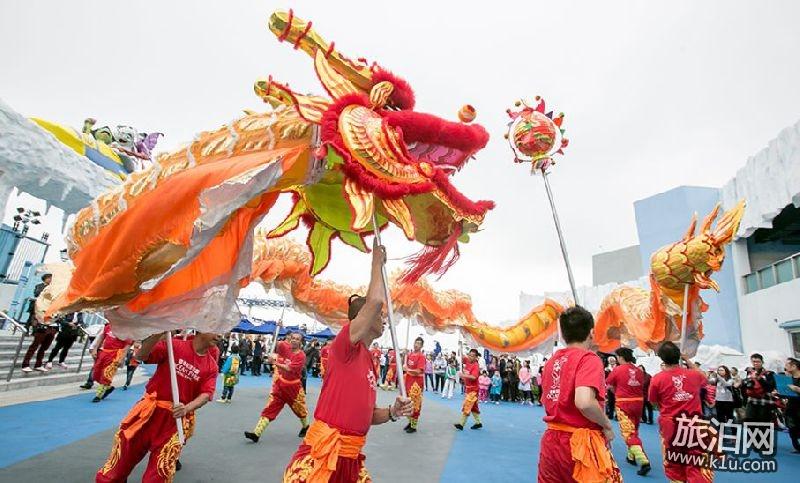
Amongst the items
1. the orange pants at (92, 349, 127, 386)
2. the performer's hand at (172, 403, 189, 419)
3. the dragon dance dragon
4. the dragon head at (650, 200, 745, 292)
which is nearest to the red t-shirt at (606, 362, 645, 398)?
the dragon head at (650, 200, 745, 292)

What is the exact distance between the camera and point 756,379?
7.60m

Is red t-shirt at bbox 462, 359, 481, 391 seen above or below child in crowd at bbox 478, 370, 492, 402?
above

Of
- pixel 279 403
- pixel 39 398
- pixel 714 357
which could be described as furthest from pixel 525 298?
pixel 39 398

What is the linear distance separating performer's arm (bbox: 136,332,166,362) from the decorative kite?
4689 mm

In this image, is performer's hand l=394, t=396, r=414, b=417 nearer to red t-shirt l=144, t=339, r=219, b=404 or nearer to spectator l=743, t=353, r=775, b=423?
red t-shirt l=144, t=339, r=219, b=404

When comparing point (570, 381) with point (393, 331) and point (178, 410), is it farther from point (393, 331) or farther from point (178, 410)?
point (178, 410)

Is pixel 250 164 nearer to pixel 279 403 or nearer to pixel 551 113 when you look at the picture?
pixel 551 113

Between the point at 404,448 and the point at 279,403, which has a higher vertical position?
the point at 279,403

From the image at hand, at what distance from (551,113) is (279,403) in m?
4.99

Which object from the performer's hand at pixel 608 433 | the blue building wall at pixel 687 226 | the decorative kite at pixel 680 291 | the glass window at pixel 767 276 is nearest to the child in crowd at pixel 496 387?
the blue building wall at pixel 687 226

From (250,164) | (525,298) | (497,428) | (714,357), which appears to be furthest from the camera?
(525,298)

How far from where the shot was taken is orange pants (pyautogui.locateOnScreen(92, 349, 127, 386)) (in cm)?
670

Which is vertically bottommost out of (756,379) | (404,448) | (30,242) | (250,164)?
(404,448)

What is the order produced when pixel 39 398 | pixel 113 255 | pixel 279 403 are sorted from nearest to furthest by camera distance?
pixel 113 255
pixel 279 403
pixel 39 398
